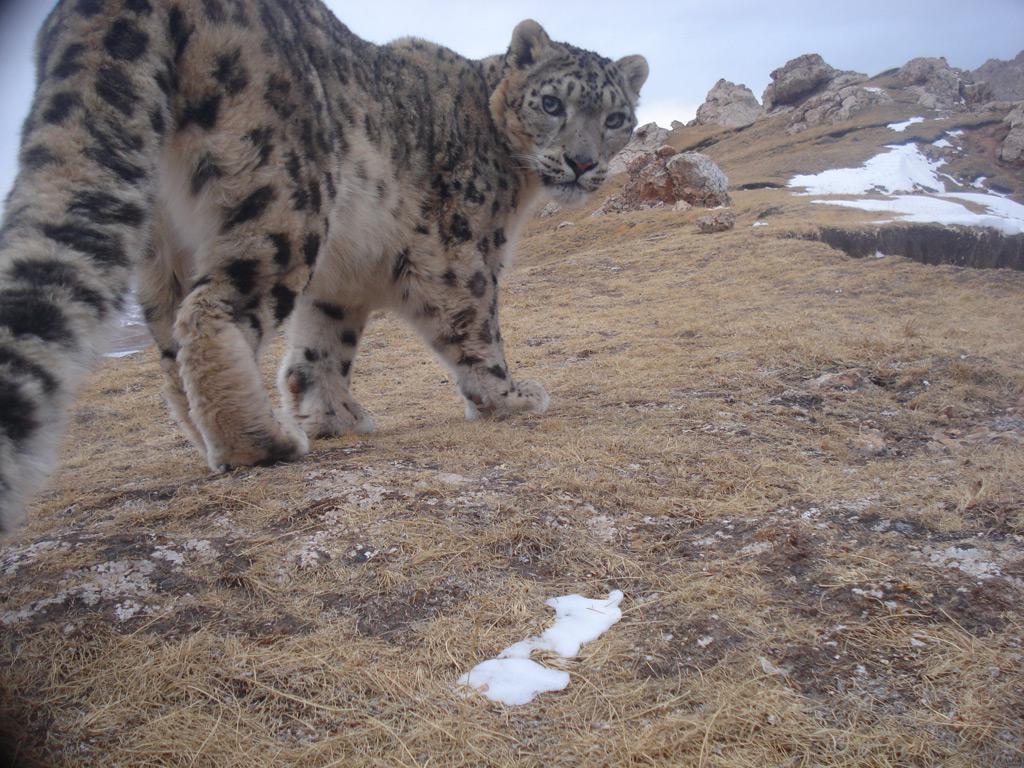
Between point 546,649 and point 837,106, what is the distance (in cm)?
5702

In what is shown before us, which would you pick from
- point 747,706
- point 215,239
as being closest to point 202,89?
point 215,239

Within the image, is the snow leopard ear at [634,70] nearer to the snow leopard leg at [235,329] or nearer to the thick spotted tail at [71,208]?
the snow leopard leg at [235,329]

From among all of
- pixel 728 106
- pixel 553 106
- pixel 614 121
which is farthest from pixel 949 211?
pixel 728 106

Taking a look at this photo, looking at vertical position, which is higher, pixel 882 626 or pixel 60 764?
pixel 60 764

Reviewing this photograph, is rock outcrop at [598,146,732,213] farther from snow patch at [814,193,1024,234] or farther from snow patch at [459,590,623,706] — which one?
snow patch at [459,590,623,706]

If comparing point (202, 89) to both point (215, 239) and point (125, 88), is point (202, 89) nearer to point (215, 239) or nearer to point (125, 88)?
point (125, 88)

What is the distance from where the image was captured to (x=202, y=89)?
3.36 metres

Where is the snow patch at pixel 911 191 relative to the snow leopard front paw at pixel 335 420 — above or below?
above

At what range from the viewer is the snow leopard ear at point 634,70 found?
20.1ft

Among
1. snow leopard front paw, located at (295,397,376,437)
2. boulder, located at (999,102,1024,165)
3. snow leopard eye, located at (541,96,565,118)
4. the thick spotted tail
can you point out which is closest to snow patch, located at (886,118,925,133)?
boulder, located at (999,102,1024,165)

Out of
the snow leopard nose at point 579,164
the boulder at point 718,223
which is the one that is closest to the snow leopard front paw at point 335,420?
the snow leopard nose at point 579,164

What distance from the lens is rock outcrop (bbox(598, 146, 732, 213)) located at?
2044cm

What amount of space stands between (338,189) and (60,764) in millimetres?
3079

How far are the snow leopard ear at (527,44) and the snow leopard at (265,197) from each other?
0.05 feet
